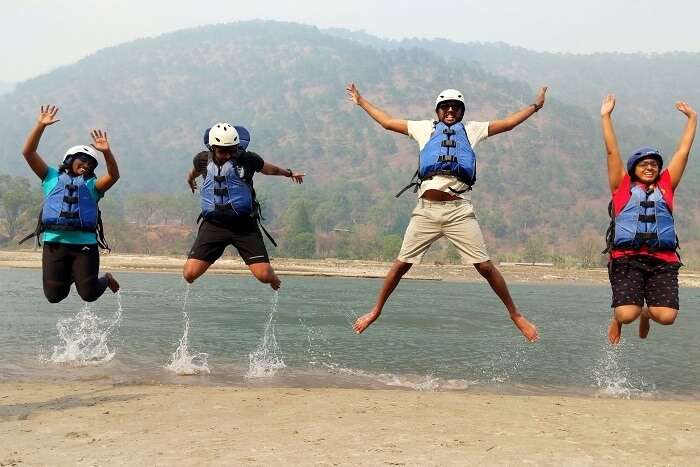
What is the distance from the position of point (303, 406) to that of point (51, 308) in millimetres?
18121

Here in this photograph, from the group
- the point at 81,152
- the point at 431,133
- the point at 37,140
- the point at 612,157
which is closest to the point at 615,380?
the point at 612,157

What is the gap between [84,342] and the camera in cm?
1452

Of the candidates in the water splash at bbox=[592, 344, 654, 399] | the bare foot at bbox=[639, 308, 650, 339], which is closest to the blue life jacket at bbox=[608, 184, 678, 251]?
the bare foot at bbox=[639, 308, 650, 339]

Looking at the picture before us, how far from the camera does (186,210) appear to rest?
12512 centimetres

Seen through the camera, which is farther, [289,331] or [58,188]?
[289,331]

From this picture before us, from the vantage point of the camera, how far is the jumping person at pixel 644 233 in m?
7.46

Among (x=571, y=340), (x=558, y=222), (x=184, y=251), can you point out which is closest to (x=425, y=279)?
(x=571, y=340)

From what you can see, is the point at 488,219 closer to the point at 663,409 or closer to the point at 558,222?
the point at 558,222

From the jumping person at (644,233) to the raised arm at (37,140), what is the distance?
7.13 m

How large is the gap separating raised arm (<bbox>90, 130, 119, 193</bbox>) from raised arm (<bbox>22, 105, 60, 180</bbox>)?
1.76 ft

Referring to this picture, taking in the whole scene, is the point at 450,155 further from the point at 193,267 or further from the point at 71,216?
the point at 71,216

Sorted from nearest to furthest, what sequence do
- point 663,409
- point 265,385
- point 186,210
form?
point 663,409, point 265,385, point 186,210

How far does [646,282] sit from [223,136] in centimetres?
574

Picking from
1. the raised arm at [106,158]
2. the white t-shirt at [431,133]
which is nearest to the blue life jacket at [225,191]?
the raised arm at [106,158]
